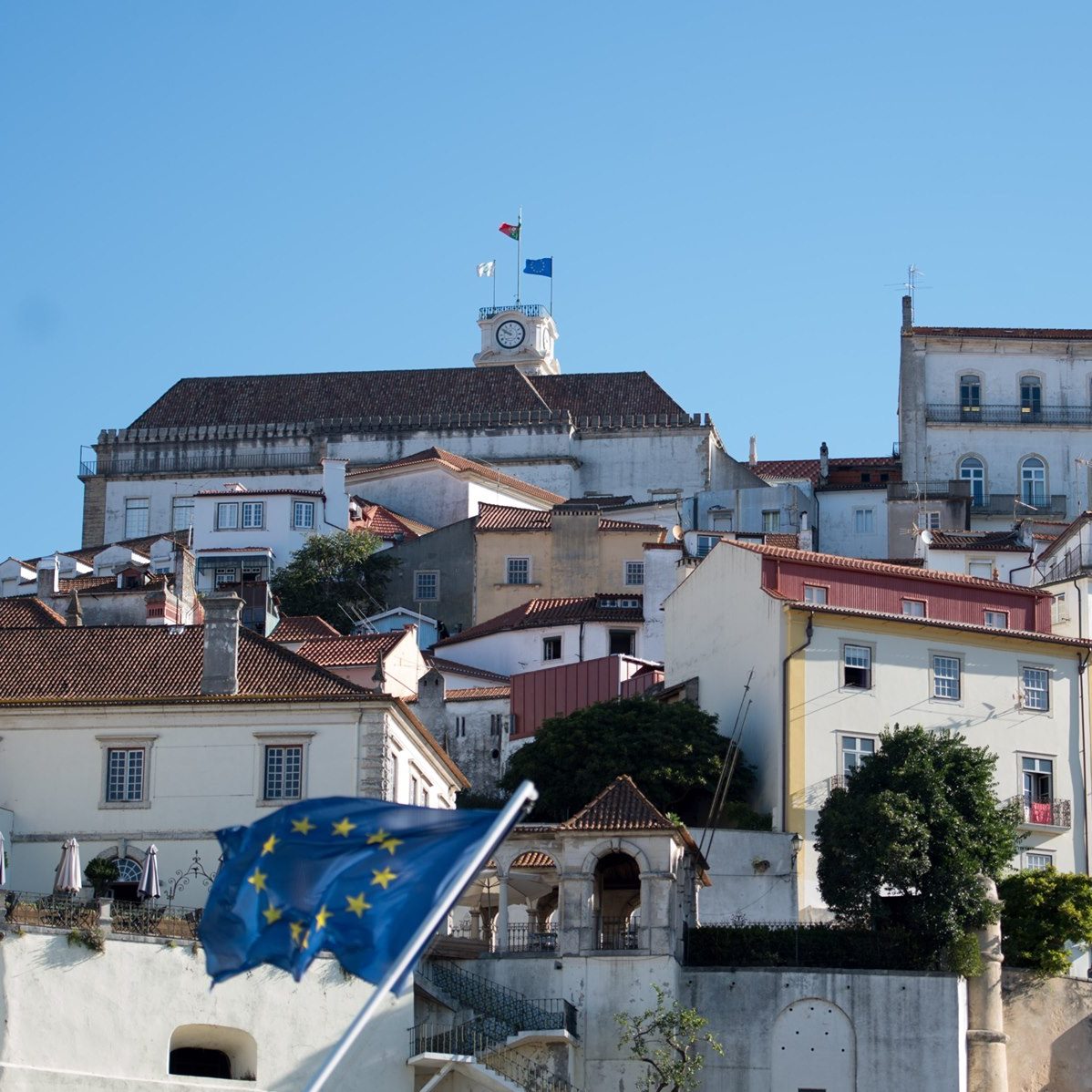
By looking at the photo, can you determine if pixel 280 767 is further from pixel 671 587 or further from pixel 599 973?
pixel 671 587

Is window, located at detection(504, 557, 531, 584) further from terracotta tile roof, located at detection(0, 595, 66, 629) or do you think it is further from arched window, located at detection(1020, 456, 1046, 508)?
terracotta tile roof, located at detection(0, 595, 66, 629)

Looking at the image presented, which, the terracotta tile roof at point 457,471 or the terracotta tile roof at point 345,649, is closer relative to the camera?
the terracotta tile roof at point 345,649

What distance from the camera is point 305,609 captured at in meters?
87.7

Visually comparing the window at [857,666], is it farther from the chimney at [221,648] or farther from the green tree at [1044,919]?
the chimney at [221,648]

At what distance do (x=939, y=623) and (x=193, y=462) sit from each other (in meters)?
58.0

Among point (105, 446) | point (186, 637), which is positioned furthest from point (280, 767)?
point (105, 446)

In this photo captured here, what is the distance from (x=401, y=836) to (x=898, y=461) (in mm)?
81411

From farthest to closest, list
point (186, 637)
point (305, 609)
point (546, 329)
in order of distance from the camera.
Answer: point (546, 329)
point (305, 609)
point (186, 637)

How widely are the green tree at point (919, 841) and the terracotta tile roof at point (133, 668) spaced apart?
33.4ft

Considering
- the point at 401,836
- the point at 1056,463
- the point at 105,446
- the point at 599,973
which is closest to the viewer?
the point at 401,836

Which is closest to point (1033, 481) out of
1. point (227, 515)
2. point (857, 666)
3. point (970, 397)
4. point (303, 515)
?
point (970, 397)

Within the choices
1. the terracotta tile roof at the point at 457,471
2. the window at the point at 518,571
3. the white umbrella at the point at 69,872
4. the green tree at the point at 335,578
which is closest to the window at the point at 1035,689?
the white umbrella at the point at 69,872

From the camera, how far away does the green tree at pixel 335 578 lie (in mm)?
87812

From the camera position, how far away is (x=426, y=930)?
24078mm
